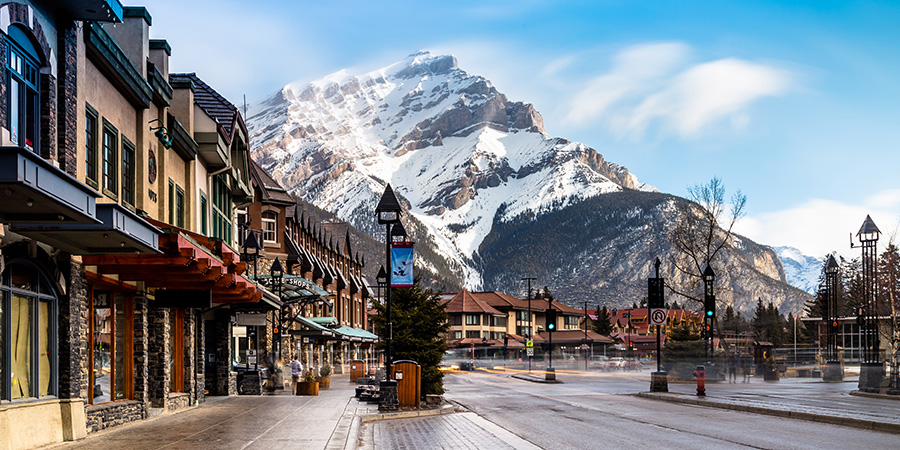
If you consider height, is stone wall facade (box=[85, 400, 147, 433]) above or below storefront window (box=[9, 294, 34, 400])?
below

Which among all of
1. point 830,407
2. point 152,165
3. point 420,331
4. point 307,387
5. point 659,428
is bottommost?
point 307,387

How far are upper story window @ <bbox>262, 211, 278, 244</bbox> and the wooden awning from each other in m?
33.2

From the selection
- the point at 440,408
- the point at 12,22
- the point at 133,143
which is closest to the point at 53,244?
the point at 12,22

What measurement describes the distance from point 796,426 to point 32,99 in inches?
677

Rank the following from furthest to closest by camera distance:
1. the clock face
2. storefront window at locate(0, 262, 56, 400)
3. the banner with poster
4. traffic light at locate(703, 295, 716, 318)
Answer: traffic light at locate(703, 295, 716, 318) < the banner with poster < the clock face < storefront window at locate(0, 262, 56, 400)

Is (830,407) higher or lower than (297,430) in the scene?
lower

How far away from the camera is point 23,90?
14453 millimetres

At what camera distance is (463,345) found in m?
131

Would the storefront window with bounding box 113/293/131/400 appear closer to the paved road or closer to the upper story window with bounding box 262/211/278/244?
the paved road

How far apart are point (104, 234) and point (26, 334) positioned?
273 centimetres

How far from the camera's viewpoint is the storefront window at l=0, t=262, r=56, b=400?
566 inches

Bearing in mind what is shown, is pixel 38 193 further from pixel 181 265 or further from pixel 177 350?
pixel 177 350

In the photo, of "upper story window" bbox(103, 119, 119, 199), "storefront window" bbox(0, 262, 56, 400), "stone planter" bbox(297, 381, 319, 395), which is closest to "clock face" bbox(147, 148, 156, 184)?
"upper story window" bbox(103, 119, 119, 199)

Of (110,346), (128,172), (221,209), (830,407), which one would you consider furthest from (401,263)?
(830,407)
